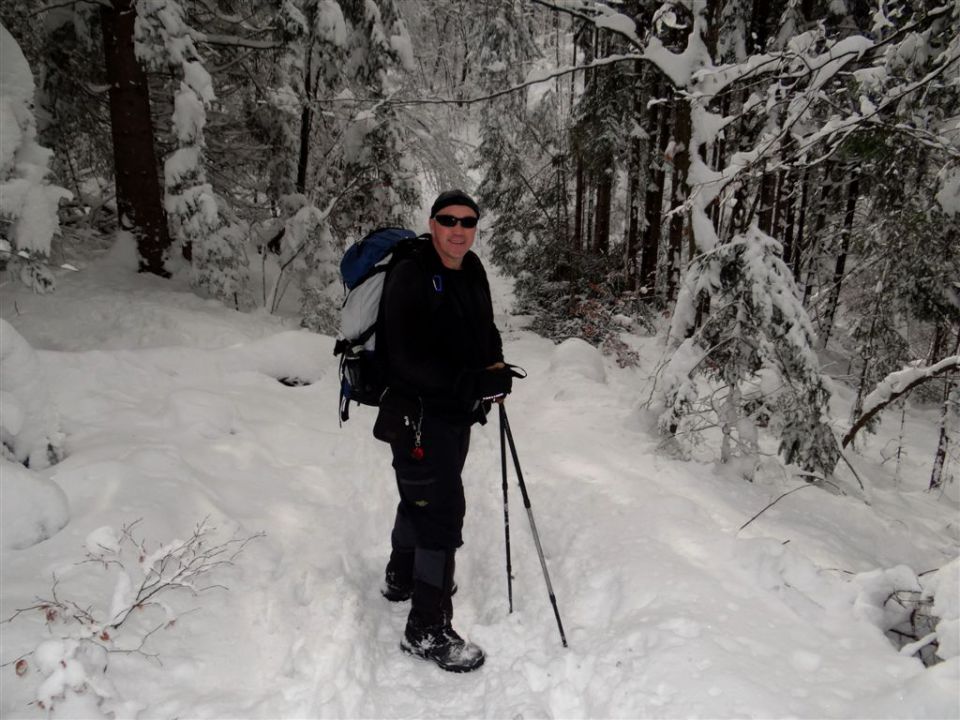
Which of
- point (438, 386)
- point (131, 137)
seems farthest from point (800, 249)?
point (131, 137)

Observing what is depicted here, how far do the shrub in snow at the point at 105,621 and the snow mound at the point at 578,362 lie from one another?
19.7 feet

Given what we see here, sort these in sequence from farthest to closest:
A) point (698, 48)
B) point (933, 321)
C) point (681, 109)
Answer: point (933, 321) → point (681, 109) → point (698, 48)

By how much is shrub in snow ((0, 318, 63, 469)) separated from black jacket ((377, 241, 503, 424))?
8.49 ft

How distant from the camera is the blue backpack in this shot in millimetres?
2920

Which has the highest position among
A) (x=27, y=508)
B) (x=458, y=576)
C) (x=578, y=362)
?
(x=27, y=508)

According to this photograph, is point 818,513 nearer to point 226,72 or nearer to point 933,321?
point 933,321

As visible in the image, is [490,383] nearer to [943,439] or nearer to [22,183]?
[22,183]

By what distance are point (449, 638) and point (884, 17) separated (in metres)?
4.82

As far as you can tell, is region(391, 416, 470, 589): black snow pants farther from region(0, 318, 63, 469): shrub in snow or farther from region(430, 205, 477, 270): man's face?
region(0, 318, 63, 469): shrub in snow

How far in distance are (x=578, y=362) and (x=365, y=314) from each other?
6.24m

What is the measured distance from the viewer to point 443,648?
297 cm

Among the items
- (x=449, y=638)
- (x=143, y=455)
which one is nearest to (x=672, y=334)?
(x=449, y=638)

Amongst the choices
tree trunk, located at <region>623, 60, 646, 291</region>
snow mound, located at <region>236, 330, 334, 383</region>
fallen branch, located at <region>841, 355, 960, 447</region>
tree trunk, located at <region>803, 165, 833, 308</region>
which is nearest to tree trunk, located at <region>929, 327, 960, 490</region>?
fallen branch, located at <region>841, 355, 960, 447</region>

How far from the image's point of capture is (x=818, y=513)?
15.0 ft
